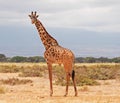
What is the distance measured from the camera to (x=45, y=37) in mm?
22625

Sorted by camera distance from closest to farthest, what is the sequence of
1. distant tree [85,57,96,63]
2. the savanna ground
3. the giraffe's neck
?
the savanna ground, the giraffe's neck, distant tree [85,57,96,63]

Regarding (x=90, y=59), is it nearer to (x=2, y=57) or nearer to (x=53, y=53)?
(x=2, y=57)

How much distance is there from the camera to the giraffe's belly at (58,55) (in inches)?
862

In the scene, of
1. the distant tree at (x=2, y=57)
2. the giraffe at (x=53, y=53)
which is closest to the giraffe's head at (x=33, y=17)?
the giraffe at (x=53, y=53)

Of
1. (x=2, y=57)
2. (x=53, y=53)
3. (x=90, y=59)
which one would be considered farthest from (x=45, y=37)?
(x=90, y=59)

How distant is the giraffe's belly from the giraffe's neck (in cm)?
33

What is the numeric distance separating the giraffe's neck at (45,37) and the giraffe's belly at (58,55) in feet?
1.10

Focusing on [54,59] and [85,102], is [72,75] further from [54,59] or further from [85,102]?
[85,102]

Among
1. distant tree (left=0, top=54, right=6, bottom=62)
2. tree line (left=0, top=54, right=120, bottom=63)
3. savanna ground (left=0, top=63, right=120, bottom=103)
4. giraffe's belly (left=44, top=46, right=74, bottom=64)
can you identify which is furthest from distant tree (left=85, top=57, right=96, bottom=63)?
giraffe's belly (left=44, top=46, right=74, bottom=64)

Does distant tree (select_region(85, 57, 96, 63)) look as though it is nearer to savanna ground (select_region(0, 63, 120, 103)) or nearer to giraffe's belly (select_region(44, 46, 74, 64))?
savanna ground (select_region(0, 63, 120, 103))

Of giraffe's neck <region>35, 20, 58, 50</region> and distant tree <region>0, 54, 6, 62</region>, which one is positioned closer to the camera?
giraffe's neck <region>35, 20, 58, 50</region>

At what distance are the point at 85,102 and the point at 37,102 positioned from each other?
1.84m

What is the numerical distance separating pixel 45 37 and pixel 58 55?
46.0 inches

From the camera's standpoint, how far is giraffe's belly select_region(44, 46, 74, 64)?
2191cm
